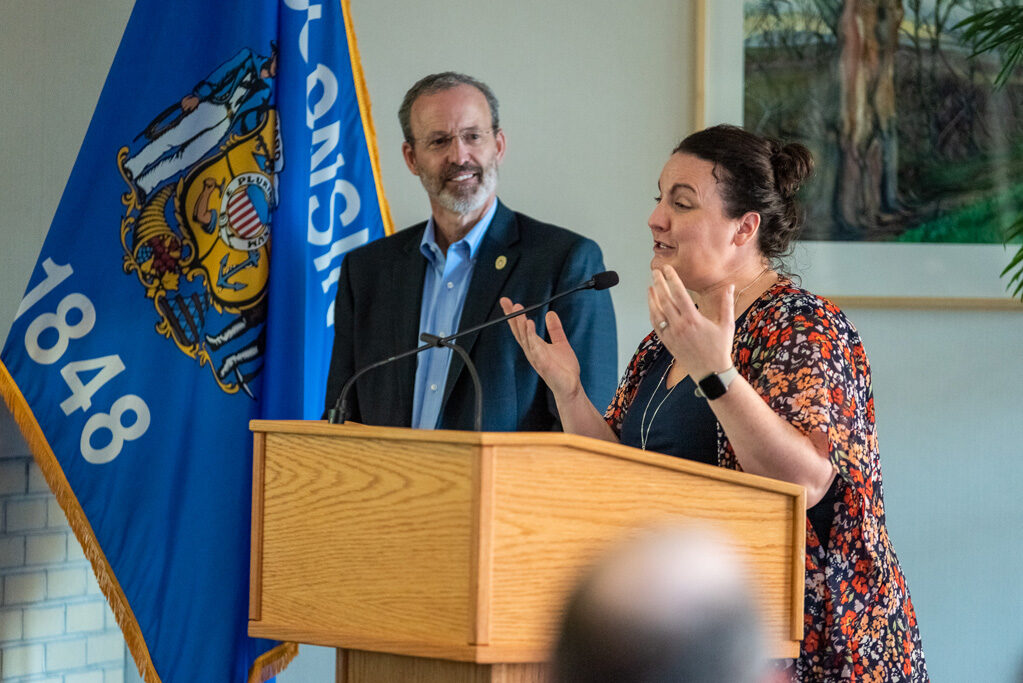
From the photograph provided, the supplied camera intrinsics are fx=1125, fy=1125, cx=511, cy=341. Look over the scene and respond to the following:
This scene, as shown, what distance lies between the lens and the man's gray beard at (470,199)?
265 cm

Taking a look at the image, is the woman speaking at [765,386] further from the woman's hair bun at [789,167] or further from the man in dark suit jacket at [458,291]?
the man in dark suit jacket at [458,291]

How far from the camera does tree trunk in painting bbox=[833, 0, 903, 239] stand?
123 inches

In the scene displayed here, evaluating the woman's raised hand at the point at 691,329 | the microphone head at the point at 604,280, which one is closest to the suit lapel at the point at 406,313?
the microphone head at the point at 604,280

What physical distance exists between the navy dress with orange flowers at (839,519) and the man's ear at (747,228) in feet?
0.66

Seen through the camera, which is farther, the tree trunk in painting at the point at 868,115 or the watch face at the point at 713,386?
the tree trunk in painting at the point at 868,115

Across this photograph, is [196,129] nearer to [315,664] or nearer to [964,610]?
[315,664]

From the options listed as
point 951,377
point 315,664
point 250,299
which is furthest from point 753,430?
point 315,664

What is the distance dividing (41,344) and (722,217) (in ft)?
5.17

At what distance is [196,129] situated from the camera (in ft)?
8.68

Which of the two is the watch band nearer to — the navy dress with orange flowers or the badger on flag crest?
the navy dress with orange flowers

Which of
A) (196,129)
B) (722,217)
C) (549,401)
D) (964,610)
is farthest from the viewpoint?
(964,610)

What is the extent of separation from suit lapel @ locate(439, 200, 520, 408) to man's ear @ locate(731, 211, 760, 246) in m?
0.78

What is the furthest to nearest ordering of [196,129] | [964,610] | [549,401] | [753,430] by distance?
[964,610], [196,129], [549,401], [753,430]

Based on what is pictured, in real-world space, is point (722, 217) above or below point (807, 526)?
above
